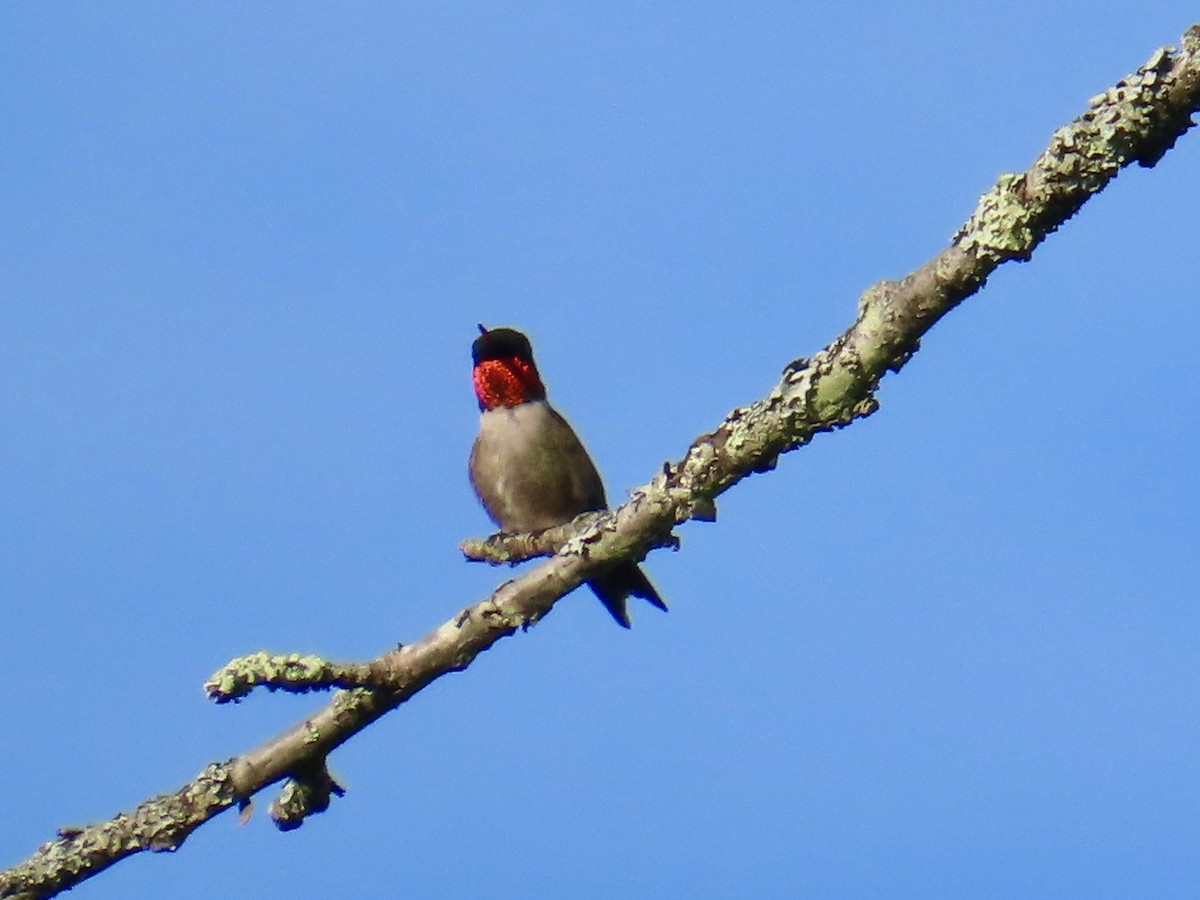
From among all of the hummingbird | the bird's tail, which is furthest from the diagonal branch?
the hummingbird

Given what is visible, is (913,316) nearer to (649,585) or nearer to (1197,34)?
(1197,34)

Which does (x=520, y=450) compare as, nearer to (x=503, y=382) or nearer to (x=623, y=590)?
(x=503, y=382)

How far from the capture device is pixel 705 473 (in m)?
3.55

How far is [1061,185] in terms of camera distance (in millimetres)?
3088

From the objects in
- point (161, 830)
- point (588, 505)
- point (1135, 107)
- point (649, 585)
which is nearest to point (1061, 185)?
point (1135, 107)

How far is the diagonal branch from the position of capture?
9.98 feet

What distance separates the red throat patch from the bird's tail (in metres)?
1.09

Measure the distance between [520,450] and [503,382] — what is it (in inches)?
15.0

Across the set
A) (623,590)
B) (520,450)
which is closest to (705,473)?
(623,590)

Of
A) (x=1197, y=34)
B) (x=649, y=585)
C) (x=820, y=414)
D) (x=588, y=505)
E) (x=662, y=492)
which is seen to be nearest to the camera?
(x=1197, y=34)

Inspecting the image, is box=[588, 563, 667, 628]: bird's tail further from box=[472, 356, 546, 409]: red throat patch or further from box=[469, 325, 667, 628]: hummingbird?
box=[472, 356, 546, 409]: red throat patch

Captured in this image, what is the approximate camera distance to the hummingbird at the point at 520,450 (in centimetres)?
823

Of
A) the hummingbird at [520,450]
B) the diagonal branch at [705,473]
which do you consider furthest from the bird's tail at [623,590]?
the diagonal branch at [705,473]

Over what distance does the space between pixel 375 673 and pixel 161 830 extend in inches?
24.9
